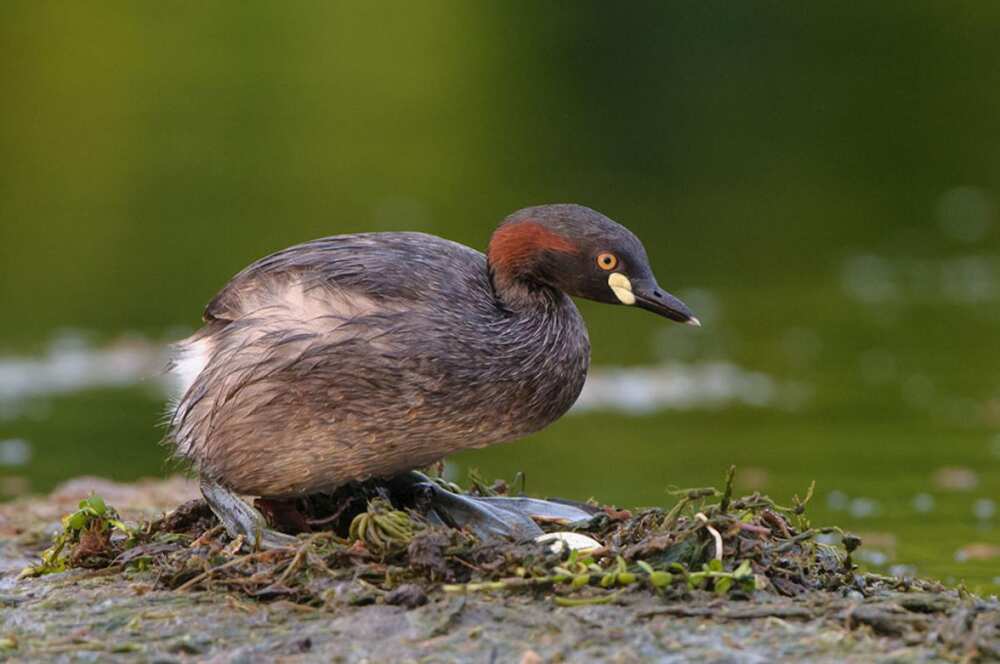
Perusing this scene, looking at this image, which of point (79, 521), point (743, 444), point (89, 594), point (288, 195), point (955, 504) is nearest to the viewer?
point (89, 594)

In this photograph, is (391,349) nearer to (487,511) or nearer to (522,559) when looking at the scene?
(487,511)

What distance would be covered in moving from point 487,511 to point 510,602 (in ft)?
3.95

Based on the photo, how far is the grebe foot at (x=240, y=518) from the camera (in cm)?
651

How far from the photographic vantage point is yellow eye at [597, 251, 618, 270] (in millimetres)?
6840

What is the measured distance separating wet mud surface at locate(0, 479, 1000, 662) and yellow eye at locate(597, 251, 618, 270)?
1.00 metres

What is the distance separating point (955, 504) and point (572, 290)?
393cm

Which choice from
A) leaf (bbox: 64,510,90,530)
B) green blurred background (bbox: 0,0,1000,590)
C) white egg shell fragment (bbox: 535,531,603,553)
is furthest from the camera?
green blurred background (bbox: 0,0,1000,590)

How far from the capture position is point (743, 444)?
1221cm

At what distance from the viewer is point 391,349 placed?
21.4ft

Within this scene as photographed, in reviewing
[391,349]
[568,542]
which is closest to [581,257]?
[391,349]

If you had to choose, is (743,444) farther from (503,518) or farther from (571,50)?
(571,50)

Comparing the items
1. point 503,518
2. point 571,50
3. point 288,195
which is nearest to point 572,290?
point 503,518

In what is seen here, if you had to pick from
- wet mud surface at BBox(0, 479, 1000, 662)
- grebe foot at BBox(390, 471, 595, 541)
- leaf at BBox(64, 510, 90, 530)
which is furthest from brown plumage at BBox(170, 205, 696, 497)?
leaf at BBox(64, 510, 90, 530)

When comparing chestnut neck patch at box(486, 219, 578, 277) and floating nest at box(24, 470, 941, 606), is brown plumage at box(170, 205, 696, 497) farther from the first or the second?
floating nest at box(24, 470, 941, 606)
